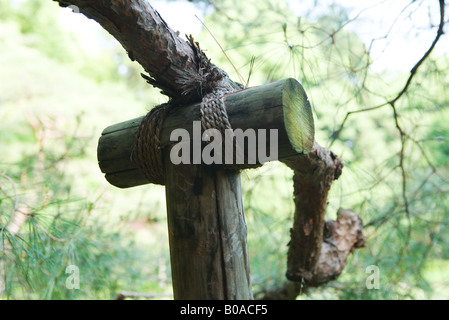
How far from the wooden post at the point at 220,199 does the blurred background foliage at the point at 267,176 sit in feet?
0.50

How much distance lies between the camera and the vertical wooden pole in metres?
0.63

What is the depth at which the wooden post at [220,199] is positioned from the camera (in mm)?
620

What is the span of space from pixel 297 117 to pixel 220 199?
0.17 m

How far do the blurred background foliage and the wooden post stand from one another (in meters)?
0.15

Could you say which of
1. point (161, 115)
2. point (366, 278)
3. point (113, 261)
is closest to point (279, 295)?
point (366, 278)

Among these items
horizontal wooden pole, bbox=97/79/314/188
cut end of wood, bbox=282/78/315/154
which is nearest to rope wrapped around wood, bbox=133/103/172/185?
horizontal wooden pole, bbox=97/79/314/188

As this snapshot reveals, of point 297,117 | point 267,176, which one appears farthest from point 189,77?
point 267,176

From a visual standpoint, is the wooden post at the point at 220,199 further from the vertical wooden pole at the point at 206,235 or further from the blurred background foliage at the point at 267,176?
the blurred background foliage at the point at 267,176

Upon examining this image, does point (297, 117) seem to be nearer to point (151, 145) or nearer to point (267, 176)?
point (151, 145)

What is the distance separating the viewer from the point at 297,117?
0.64 metres

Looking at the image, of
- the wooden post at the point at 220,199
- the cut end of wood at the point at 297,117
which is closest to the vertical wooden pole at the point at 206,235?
the wooden post at the point at 220,199
